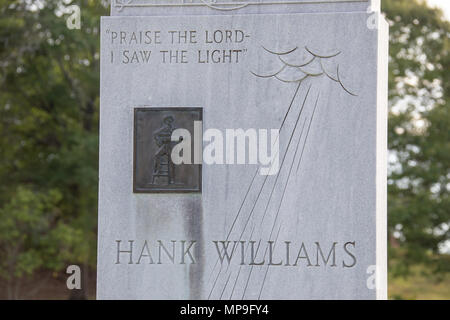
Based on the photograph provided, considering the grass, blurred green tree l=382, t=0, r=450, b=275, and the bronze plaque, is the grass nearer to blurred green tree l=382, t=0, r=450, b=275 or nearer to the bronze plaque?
blurred green tree l=382, t=0, r=450, b=275

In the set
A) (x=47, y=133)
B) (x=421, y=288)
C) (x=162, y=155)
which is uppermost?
(x=47, y=133)

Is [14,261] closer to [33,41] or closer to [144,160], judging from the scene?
[33,41]

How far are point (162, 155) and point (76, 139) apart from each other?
1158cm

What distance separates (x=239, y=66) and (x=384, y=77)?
5.05 feet

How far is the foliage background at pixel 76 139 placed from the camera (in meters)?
17.0

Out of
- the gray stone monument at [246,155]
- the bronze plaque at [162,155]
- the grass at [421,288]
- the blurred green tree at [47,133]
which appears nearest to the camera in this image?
the gray stone monument at [246,155]

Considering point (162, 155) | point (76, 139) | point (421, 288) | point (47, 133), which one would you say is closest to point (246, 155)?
point (162, 155)

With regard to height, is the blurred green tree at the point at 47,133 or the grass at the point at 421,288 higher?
the blurred green tree at the point at 47,133

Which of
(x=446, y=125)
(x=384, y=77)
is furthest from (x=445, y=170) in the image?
(x=384, y=77)

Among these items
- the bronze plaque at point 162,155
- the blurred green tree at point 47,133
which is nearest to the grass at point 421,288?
the blurred green tree at point 47,133

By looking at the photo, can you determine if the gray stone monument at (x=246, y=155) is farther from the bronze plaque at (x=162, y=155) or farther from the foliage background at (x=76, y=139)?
the foliage background at (x=76, y=139)

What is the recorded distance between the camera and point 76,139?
17.5m

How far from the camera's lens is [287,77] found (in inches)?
247

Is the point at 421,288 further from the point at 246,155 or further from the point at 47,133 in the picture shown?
the point at 246,155
